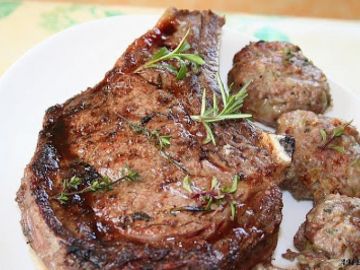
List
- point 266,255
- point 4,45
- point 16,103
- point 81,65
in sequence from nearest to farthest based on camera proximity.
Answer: point 266,255, point 16,103, point 81,65, point 4,45

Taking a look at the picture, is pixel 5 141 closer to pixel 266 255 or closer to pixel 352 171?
pixel 266 255

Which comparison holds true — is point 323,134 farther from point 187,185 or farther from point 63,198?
point 63,198

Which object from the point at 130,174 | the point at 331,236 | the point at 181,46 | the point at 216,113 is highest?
the point at 181,46

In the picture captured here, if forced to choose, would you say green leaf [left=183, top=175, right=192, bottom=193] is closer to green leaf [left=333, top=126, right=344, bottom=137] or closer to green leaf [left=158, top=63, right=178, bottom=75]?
green leaf [left=158, top=63, right=178, bottom=75]

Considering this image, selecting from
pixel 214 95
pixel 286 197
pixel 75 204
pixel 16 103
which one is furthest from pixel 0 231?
pixel 286 197

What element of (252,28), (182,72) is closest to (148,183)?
(182,72)

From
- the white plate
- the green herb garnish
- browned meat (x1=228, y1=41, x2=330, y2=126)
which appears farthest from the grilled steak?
browned meat (x1=228, y1=41, x2=330, y2=126)
